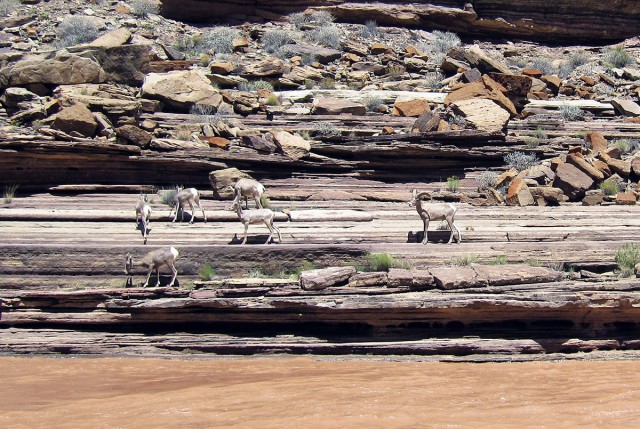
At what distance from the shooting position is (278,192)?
740 inches

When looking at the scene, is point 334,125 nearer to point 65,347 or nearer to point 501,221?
point 501,221

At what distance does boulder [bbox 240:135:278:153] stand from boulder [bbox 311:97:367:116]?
332cm

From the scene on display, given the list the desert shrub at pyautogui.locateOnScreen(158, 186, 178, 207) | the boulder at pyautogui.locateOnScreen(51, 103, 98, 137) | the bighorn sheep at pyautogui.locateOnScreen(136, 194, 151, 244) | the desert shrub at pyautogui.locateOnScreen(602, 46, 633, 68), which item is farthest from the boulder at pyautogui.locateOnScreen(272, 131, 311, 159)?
the desert shrub at pyautogui.locateOnScreen(602, 46, 633, 68)

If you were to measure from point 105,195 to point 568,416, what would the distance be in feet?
42.9

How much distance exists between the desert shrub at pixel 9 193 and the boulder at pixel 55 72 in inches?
225

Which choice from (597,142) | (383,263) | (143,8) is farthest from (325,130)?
(143,8)

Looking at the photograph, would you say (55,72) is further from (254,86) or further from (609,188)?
(609,188)

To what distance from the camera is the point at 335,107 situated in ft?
74.2

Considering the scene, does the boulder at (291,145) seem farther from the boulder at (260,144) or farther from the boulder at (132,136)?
the boulder at (132,136)

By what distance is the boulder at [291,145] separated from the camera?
63.9 feet

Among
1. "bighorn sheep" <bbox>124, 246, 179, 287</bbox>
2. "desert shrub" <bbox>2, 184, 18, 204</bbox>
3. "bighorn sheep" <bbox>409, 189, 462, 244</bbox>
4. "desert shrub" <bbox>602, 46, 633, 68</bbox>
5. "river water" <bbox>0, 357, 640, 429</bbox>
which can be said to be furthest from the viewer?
"desert shrub" <bbox>602, 46, 633, 68</bbox>

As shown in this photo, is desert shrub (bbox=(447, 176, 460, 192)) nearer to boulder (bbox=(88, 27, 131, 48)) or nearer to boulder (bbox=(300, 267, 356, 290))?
boulder (bbox=(300, 267, 356, 290))

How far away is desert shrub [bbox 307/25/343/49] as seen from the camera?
99.4 ft

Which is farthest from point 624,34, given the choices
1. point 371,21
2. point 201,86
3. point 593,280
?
point 593,280
